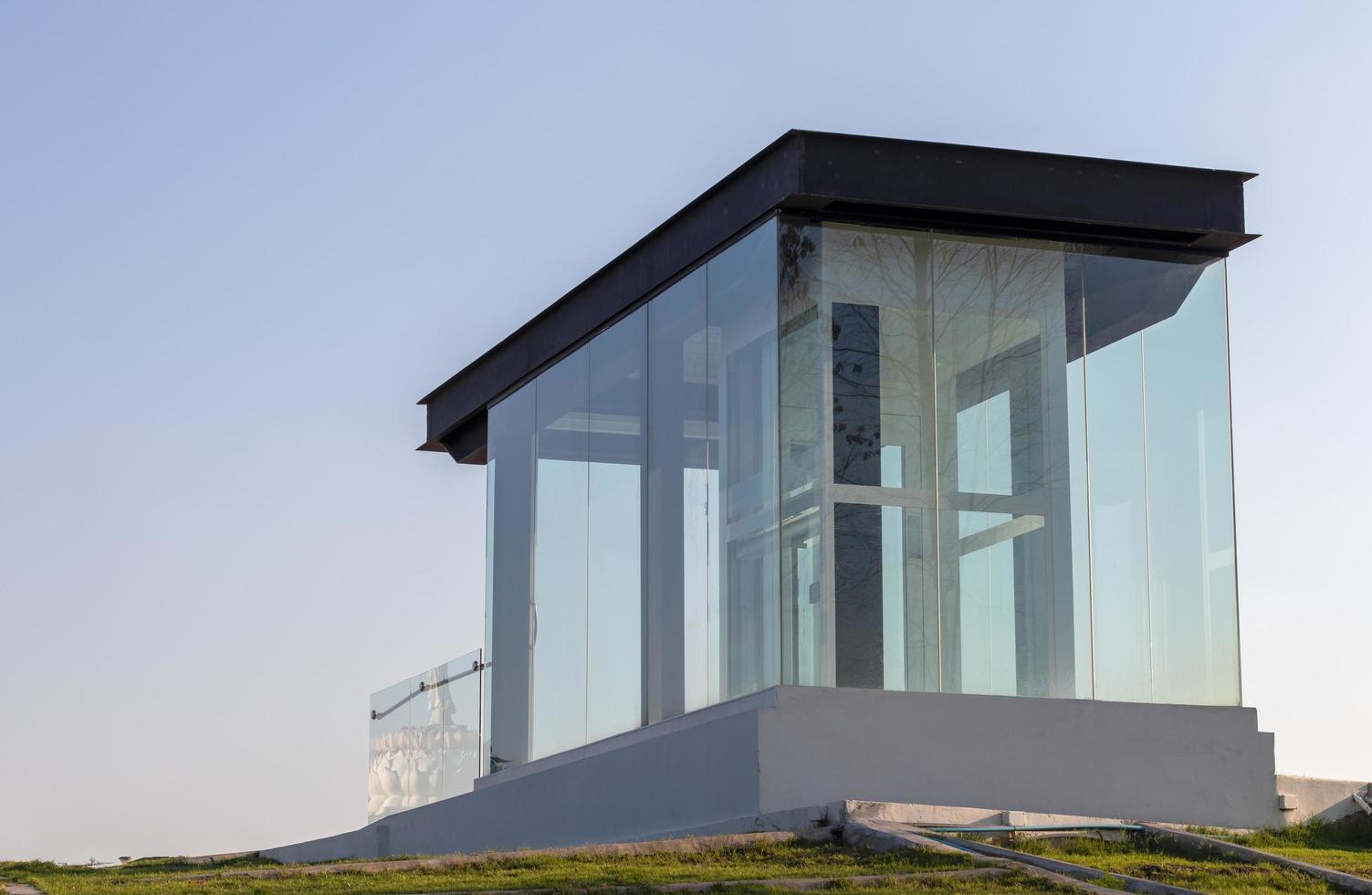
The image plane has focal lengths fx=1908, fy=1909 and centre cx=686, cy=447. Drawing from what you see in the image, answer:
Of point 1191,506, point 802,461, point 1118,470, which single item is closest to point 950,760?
point 802,461

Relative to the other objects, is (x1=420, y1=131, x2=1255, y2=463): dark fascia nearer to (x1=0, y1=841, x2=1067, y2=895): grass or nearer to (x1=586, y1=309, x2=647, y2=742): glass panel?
(x1=586, y1=309, x2=647, y2=742): glass panel

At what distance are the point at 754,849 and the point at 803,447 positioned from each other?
13.2 feet

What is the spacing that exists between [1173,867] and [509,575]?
10683 millimetres

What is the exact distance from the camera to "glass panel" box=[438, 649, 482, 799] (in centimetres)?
2173

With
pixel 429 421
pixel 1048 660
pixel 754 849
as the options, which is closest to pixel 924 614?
pixel 1048 660

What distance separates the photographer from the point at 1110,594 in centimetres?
1574

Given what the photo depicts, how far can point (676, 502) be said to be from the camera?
1734 cm

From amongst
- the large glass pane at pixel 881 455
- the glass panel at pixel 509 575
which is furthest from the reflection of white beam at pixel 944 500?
the glass panel at pixel 509 575

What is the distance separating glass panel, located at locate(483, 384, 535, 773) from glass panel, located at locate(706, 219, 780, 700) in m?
4.61

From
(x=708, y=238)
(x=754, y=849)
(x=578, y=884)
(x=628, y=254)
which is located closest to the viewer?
(x=578, y=884)

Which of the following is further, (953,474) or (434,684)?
(434,684)

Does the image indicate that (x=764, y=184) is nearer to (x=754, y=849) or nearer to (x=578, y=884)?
(x=754, y=849)

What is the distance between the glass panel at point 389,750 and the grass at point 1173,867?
1208 centimetres

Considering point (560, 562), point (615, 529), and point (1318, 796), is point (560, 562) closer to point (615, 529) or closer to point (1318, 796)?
point (615, 529)
